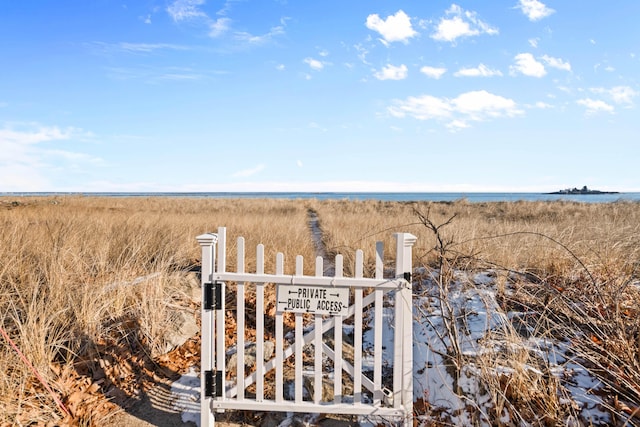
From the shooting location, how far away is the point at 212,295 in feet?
9.81

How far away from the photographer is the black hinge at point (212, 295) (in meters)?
2.97

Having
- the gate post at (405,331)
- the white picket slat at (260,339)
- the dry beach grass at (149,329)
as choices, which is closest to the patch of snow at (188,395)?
the dry beach grass at (149,329)

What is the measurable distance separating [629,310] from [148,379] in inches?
217

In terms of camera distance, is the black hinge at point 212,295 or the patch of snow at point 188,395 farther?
the patch of snow at point 188,395

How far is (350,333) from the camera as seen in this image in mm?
4836

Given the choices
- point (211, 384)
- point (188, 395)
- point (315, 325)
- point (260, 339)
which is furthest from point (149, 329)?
point (315, 325)

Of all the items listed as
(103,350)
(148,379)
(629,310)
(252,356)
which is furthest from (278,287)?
(629,310)

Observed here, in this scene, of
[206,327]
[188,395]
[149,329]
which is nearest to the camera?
[206,327]

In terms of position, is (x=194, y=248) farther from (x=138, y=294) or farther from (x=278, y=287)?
(x=278, y=287)

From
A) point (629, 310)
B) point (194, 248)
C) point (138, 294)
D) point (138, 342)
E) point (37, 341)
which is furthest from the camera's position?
point (194, 248)

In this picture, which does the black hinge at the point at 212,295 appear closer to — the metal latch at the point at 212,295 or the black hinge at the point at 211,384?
the metal latch at the point at 212,295

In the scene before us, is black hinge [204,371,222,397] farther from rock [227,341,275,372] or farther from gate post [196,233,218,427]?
rock [227,341,275,372]

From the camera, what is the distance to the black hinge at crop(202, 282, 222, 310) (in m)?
2.97

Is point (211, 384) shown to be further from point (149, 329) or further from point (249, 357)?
point (149, 329)
